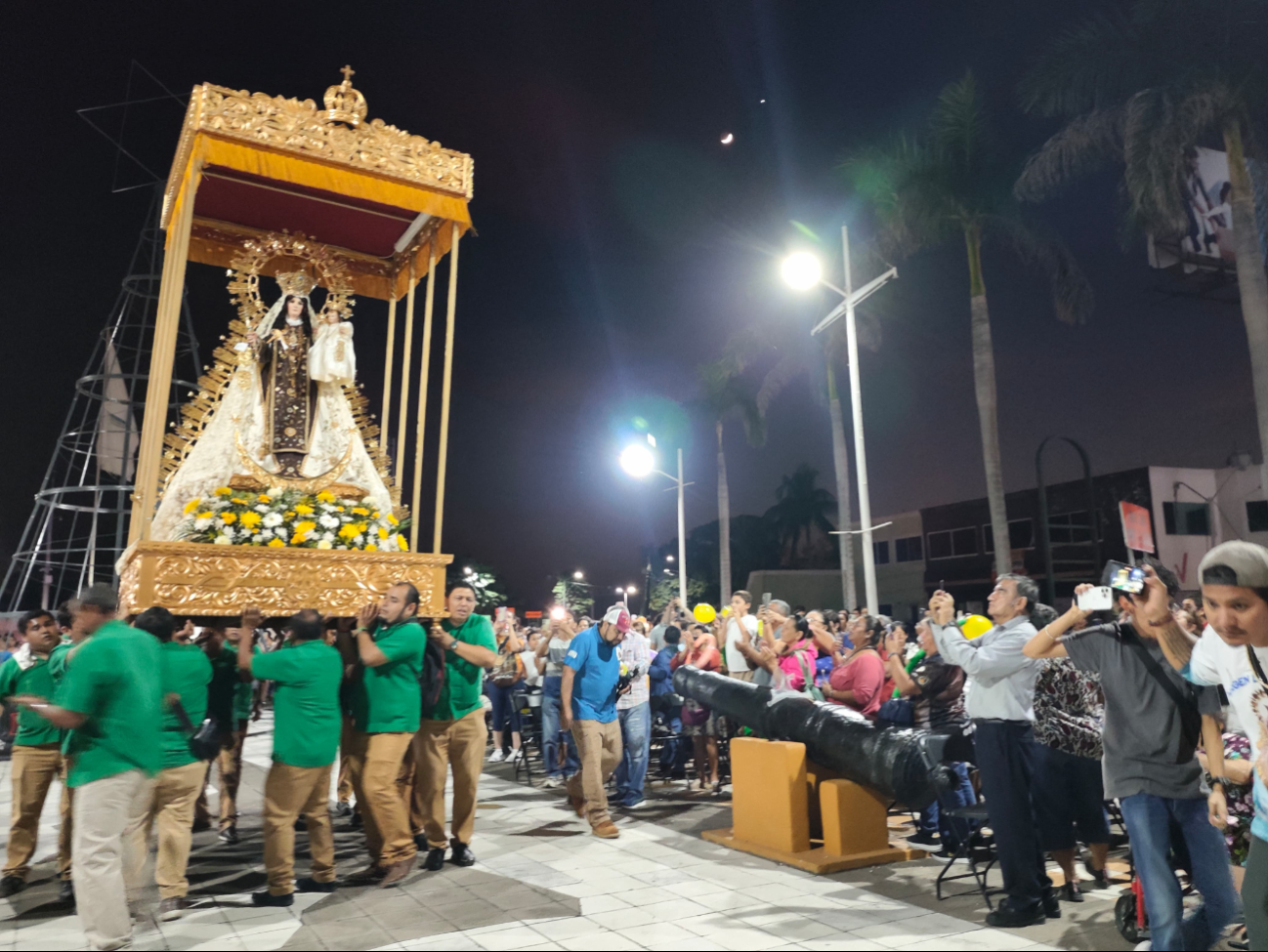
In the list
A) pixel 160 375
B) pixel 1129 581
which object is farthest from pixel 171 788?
pixel 1129 581

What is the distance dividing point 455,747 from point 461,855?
Result: 799 mm

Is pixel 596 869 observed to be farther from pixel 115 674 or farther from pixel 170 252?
pixel 170 252

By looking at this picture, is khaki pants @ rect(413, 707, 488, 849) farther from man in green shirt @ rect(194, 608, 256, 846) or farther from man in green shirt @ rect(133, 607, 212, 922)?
man in green shirt @ rect(133, 607, 212, 922)

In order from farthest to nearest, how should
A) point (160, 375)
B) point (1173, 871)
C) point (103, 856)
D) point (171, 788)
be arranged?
point (160, 375) < point (171, 788) < point (103, 856) < point (1173, 871)

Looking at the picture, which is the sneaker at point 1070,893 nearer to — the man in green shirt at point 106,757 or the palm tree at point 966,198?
the man in green shirt at point 106,757

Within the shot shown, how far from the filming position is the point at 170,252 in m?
7.41

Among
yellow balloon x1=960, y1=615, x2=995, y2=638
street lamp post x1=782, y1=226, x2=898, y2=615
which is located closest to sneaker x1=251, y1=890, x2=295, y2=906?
yellow balloon x1=960, y1=615, x2=995, y2=638

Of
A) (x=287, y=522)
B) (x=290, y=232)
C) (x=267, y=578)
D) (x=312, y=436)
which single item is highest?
(x=290, y=232)

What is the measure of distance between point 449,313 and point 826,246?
16892mm

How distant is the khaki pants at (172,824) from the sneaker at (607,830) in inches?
128

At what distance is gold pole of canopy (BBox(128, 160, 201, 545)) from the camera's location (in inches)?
263

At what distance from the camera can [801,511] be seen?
177 feet

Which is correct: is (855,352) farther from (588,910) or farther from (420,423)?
(588,910)

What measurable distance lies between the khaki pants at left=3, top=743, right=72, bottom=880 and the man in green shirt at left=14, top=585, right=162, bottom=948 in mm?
1631
